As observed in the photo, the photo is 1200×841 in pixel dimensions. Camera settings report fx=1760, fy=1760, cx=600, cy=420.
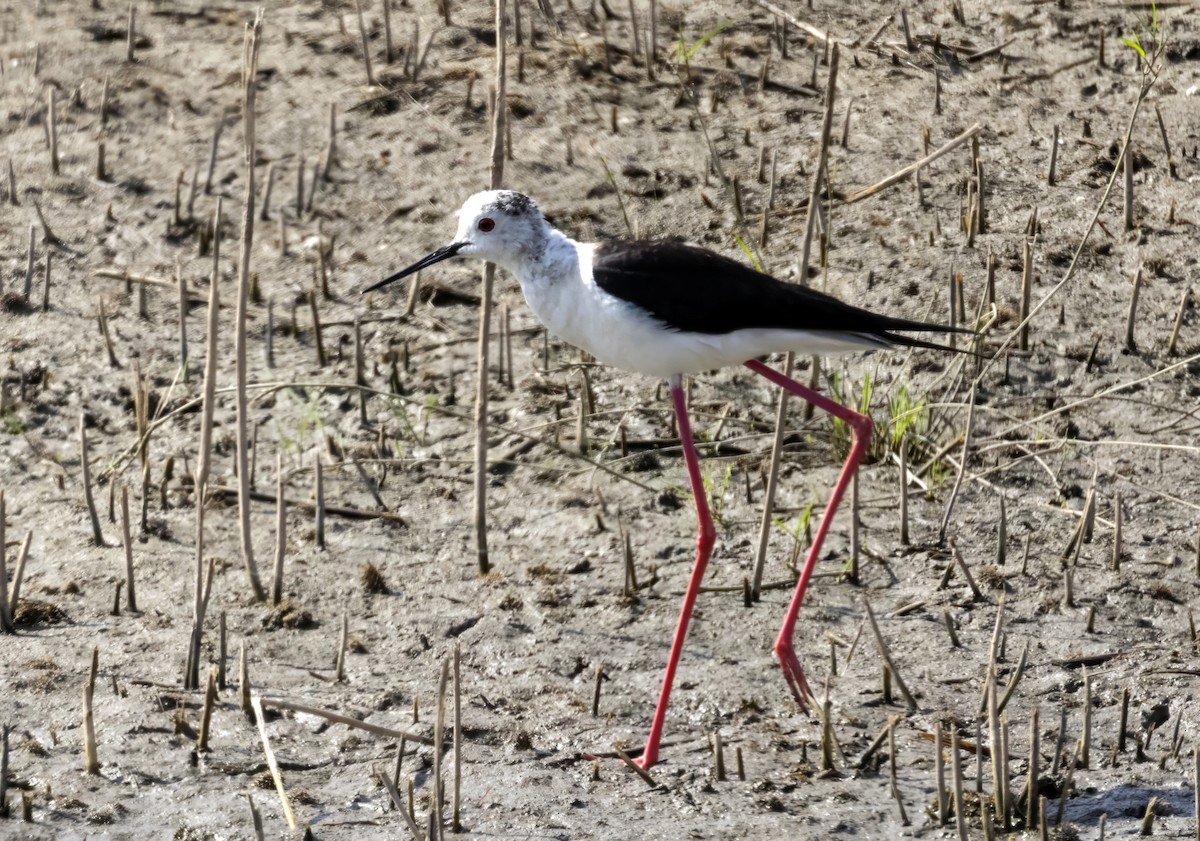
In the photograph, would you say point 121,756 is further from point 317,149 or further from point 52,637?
point 317,149

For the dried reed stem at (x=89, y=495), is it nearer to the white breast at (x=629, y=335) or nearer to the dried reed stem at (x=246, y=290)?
the dried reed stem at (x=246, y=290)

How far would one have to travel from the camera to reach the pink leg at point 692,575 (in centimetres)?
470

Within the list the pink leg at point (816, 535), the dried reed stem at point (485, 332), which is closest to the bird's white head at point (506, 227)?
the dried reed stem at point (485, 332)

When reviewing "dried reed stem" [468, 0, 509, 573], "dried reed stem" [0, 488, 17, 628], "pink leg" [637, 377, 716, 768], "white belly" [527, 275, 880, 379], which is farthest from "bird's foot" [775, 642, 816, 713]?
"dried reed stem" [0, 488, 17, 628]

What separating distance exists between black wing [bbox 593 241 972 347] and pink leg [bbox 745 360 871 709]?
261 millimetres

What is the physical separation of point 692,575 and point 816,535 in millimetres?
→ 377

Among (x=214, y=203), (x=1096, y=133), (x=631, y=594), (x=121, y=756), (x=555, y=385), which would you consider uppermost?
(x=1096, y=133)

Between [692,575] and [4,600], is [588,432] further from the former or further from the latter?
[4,600]

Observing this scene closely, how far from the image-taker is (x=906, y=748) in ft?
15.4

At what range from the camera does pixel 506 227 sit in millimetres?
5152

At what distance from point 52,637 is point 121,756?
0.73m

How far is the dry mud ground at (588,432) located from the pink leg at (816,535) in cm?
10

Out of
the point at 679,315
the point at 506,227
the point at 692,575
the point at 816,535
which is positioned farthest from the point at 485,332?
the point at 816,535

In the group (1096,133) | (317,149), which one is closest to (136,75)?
(317,149)
